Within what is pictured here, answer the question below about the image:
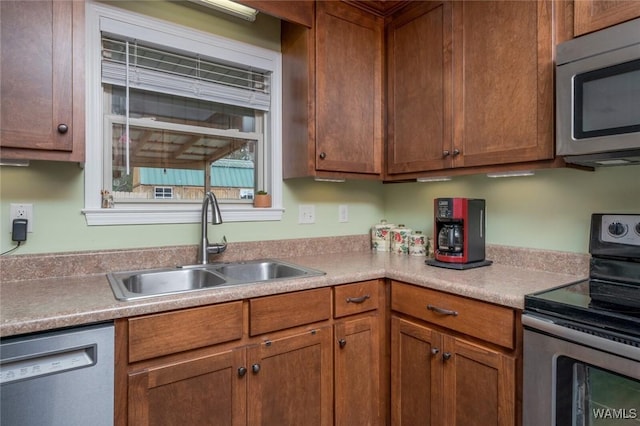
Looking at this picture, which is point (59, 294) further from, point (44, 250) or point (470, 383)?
point (470, 383)

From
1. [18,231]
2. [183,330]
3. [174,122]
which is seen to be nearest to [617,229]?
[183,330]

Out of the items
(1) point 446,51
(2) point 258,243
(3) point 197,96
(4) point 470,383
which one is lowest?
(4) point 470,383

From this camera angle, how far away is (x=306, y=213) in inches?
87.0

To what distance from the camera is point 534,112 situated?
1444 mm

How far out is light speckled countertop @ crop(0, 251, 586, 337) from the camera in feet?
3.39

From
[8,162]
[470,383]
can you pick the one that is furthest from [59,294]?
[470,383]

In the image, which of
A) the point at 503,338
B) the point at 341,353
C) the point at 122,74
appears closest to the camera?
the point at 503,338

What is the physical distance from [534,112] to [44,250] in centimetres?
211

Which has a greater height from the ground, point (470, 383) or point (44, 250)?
point (44, 250)

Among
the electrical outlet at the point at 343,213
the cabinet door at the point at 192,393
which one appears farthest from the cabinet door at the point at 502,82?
the cabinet door at the point at 192,393

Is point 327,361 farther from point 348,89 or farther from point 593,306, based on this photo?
point 348,89

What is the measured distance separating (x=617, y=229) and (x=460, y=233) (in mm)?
592

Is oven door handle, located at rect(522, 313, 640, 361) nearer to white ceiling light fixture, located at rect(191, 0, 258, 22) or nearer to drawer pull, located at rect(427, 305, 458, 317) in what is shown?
drawer pull, located at rect(427, 305, 458, 317)

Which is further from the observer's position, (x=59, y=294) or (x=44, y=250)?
(x=44, y=250)
